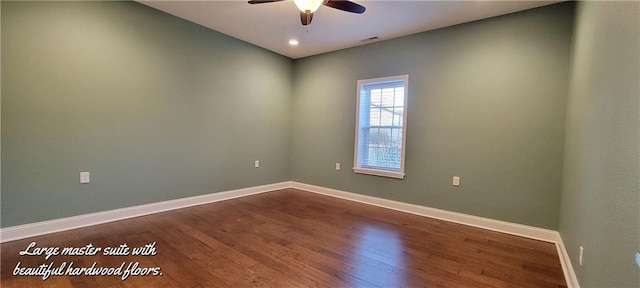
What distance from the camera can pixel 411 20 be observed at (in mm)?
3264

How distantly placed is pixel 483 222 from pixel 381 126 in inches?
73.8

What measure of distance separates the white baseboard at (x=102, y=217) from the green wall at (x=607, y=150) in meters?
4.04

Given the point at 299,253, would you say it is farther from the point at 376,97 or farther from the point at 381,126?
the point at 376,97

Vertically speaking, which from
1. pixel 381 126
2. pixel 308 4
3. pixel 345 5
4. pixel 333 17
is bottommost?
pixel 381 126

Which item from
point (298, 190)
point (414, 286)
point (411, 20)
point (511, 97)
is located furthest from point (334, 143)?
point (414, 286)

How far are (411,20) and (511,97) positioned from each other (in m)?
1.50

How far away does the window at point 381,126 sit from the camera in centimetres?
388

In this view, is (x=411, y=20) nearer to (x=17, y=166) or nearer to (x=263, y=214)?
(x=263, y=214)

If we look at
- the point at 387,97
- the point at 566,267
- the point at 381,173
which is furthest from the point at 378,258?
the point at 387,97

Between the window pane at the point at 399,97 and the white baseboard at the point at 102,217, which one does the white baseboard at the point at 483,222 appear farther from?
the white baseboard at the point at 102,217

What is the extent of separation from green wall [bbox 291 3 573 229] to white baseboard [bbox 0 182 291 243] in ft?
7.26

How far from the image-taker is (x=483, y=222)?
315 cm

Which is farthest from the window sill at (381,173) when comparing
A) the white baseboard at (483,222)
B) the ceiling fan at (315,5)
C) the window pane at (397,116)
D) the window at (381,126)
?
the ceiling fan at (315,5)

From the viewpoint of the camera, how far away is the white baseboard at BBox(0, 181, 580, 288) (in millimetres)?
2420
